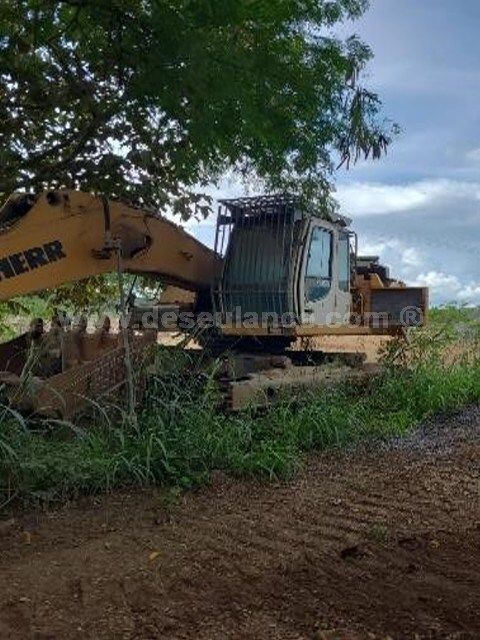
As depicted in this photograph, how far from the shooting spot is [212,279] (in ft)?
29.9

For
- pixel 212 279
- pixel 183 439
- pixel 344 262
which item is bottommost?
pixel 183 439

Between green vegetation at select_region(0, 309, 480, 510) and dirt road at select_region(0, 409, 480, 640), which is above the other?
A: green vegetation at select_region(0, 309, 480, 510)

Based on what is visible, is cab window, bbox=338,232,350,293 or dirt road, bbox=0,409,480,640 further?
cab window, bbox=338,232,350,293

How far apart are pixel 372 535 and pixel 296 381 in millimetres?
3655

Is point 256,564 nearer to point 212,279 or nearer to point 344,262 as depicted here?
point 212,279

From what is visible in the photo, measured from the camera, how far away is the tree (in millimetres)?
6383

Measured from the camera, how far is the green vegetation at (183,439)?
602cm

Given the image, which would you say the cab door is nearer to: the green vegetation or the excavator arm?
the green vegetation

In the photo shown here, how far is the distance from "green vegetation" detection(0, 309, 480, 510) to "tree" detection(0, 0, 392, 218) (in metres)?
2.17

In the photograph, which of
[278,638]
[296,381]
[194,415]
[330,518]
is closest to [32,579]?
[278,638]

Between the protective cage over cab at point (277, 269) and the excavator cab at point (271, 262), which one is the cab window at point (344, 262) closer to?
the protective cage over cab at point (277, 269)

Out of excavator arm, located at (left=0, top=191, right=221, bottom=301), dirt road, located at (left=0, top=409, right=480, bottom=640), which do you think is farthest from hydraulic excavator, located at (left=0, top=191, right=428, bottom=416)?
dirt road, located at (left=0, top=409, right=480, bottom=640)

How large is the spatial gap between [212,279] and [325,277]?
140cm

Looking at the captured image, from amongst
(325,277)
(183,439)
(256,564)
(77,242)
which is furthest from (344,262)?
(256,564)
